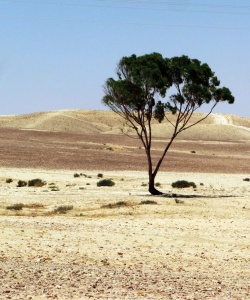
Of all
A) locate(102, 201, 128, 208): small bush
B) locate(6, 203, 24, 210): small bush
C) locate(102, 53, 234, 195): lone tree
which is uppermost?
locate(102, 53, 234, 195): lone tree

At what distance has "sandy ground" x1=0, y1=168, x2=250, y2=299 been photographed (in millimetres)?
14594

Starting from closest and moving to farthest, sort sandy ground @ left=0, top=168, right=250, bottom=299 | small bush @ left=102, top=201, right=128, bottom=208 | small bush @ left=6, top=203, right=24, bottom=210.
Answer: sandy ground @ left=0, top=168, right=250, bottom=299
small bush @ left=6, top=203, right=24, bottom=210
small bush @ left=102, top=201, right=128, bottom=208

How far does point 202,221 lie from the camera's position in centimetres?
2823

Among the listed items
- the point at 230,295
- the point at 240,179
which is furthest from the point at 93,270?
the point at 240,179

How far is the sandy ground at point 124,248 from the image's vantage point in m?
14.6

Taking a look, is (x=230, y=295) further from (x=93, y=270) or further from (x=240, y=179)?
(x=240, y=179)

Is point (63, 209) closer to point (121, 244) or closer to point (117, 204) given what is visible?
point (117, 204)

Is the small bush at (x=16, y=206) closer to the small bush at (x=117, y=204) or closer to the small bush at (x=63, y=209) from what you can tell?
the small bush at (x=63, y=209)

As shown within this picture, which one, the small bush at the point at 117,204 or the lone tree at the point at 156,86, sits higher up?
the lone tree at the point at 156,86

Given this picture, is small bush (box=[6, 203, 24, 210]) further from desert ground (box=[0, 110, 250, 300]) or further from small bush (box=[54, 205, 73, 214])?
small bush (box=[54, 205, 73, 214])

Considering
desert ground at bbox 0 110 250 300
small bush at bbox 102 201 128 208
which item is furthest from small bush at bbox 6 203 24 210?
small bush at bbox 102 201 128 208

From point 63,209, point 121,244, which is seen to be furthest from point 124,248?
point 63,209

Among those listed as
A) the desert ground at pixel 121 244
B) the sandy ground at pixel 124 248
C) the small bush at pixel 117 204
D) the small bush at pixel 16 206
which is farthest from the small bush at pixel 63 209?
the small bush at pixel 117 204

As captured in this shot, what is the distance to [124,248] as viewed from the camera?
19.9m
